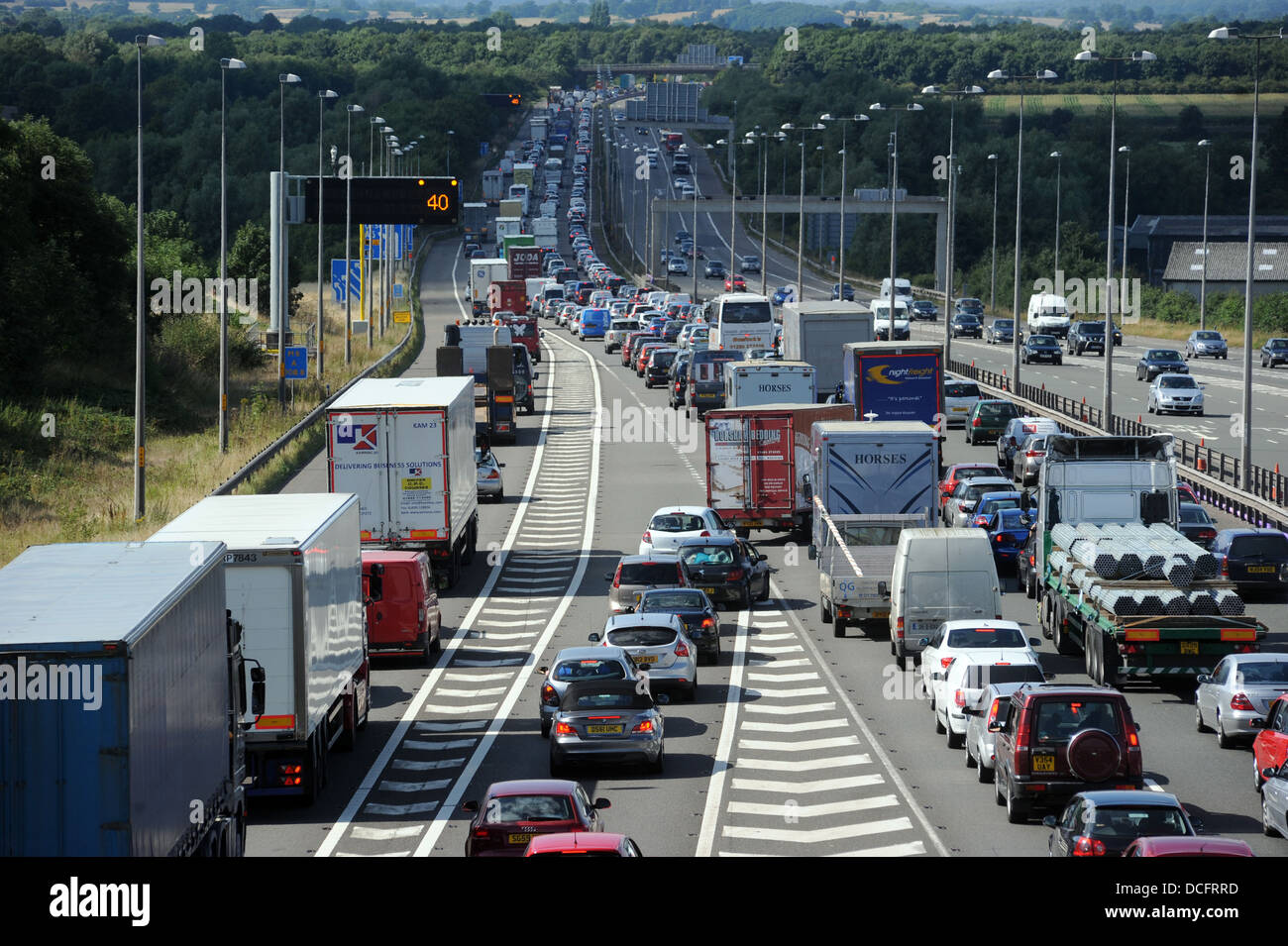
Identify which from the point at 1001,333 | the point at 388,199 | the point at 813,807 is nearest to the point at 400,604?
the point at 813,807

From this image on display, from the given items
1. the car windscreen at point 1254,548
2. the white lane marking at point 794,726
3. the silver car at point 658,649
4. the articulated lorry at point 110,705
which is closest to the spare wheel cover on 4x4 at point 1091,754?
the white lane marking at point 794,726

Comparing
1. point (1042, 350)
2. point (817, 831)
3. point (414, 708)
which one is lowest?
point (414, 708)

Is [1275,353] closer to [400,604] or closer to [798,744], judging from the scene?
[400,604]

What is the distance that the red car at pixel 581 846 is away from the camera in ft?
52.6

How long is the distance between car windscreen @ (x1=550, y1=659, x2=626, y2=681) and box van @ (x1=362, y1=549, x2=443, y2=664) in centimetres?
623

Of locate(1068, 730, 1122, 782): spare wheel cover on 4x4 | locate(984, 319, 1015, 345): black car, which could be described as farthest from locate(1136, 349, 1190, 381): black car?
locate(1068, 730, 1122, 782): spare wheel cover on 4x4

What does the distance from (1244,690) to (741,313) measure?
162 ft

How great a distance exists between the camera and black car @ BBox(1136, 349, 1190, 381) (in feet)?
250

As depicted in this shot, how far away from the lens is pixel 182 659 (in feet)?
54.3

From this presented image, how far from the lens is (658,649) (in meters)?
30.3

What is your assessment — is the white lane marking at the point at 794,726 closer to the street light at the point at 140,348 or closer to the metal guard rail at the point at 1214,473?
the metal guard rail at the point at 1214,473

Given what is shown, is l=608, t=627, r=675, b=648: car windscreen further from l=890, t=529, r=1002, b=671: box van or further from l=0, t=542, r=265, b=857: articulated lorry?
l=0, t=542, r=265, b=857: articulated lorry
